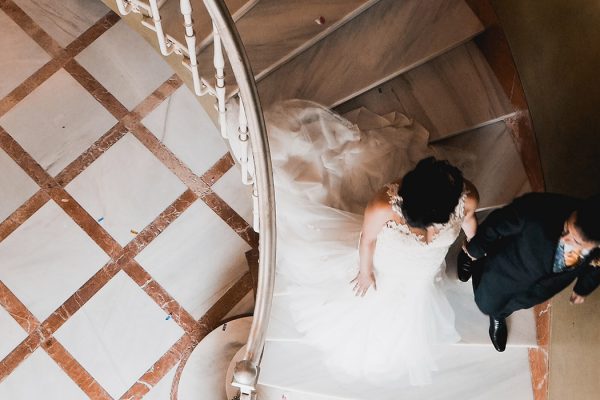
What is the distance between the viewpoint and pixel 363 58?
3.06 meters

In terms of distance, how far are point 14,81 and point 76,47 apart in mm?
438

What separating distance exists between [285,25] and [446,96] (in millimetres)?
908

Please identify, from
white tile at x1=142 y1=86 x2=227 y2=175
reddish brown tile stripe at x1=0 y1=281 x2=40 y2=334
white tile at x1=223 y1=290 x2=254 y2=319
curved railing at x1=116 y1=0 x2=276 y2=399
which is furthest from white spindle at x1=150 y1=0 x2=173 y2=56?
reddish brown tile stripe at x1=0 y1=281 x2=40 y2=334

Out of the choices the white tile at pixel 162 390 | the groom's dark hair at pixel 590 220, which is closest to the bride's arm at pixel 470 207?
the groom's dark hair at pixel 590 220

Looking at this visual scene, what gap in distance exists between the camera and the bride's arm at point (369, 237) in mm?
2283

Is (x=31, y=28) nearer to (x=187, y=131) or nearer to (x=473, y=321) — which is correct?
(x=187, y=131)

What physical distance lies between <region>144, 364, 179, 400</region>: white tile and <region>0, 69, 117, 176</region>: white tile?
1.42 metres

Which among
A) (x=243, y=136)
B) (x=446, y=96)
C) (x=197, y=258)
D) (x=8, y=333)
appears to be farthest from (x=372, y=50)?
(x=8, y=333)

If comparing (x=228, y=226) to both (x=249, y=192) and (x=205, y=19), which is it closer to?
(x=249, y=192)

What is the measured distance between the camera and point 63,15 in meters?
3.90

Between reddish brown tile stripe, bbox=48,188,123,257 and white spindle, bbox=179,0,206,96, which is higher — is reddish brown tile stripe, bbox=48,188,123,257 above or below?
below

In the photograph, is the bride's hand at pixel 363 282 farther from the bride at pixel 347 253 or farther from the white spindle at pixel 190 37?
the white spindle at pixel 190 37

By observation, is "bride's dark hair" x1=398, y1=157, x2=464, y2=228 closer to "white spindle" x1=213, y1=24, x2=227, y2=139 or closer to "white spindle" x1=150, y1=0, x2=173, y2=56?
"white spindle" x1=213, y1=24, x2=227, y2=139

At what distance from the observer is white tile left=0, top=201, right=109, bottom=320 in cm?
350
